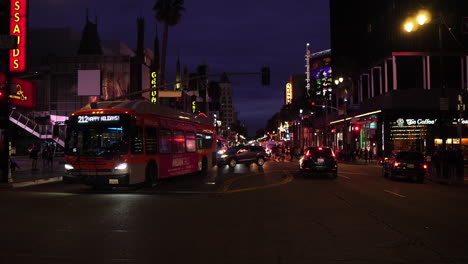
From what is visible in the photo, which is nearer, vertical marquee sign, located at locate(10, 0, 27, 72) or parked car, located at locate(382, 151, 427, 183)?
parked car, located at locate(382, 151, 427, 183)

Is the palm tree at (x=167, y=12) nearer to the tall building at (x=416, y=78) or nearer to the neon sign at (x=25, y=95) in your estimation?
the neon sign at (x=25, y=95)

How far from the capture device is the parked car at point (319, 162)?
973 inches

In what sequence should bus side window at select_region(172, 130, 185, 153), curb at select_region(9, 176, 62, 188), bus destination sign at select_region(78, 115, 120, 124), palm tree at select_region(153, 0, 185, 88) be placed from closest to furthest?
bus destination sign at select_region(78, 115, 120, 124) < curb at select_region(9, 176, 62, 188) < bus side window at select_region(172, 130, 185, 153) < palm tree at select_region(153, 0, 185, 88)

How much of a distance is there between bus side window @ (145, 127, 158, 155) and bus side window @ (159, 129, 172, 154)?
2.04 feet

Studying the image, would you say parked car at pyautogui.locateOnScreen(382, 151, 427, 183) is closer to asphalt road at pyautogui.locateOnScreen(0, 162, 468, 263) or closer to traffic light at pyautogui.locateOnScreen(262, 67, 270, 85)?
asphalt road at pyautogui.locateOnScreen(0, 162, 468, 263)

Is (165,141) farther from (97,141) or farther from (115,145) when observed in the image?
(97,141)

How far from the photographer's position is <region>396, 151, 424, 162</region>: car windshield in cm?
2350

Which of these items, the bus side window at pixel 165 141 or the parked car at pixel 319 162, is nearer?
the bus side window at pixel 165 141

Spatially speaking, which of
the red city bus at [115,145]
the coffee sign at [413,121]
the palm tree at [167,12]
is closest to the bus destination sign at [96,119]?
the red city bus at [115,145]

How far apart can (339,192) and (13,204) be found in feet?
38.9

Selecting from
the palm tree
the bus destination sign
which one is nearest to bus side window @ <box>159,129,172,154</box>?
the bus destination sign

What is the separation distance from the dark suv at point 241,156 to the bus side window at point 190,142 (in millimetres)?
10884

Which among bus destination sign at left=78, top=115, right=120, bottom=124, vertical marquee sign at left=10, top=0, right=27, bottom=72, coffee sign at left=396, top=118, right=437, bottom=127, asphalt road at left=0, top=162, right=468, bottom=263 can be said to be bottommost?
asphalt road at left=0, top=162, right=468, bottom=263

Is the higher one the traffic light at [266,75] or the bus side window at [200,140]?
the traffic light at [266,75]
